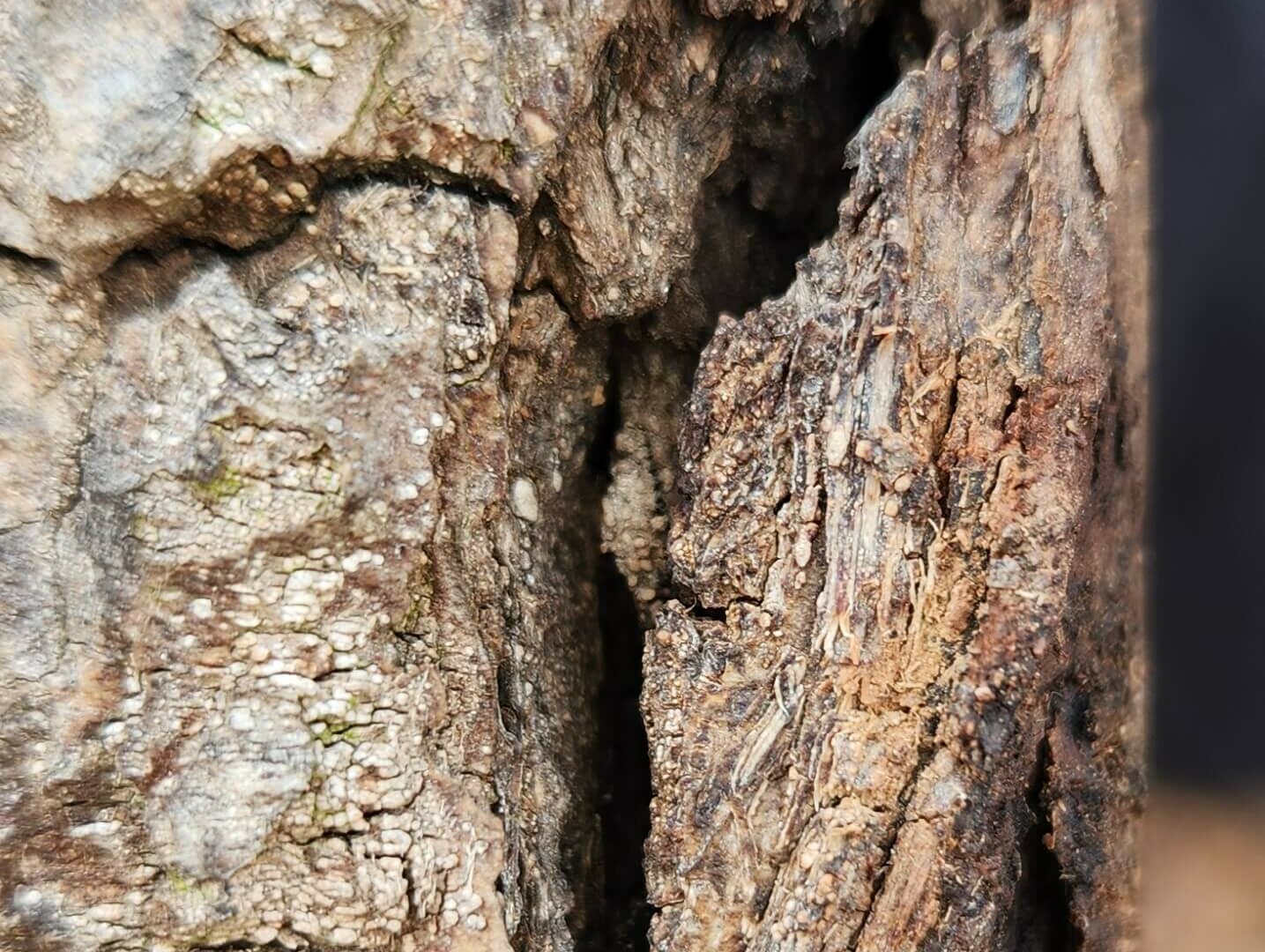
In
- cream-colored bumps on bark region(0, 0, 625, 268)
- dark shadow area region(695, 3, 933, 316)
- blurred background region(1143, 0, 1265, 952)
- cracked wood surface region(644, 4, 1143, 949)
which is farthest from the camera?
dark shadow area region(695, 3, 933, 316)

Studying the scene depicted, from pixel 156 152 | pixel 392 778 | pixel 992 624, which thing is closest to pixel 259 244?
pixel 156 152

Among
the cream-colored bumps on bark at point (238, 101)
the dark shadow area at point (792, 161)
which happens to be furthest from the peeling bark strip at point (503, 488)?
the dark shadow area at point (792, 161)

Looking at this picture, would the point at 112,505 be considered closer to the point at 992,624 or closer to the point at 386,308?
the point at 386,308

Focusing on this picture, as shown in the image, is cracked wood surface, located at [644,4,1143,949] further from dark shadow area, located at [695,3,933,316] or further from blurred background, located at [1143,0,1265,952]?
dark shadow area, located at [695,3,933,316]

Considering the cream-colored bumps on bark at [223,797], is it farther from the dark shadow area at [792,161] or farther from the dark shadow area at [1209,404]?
the dark shadow area at [1209,404]

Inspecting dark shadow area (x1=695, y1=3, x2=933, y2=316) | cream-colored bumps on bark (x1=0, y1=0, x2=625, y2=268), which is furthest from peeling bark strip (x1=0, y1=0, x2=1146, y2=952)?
dark shadow area (x1=695, y1=3, x2=933, y2=316)

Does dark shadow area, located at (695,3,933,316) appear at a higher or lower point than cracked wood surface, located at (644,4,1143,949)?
higher
